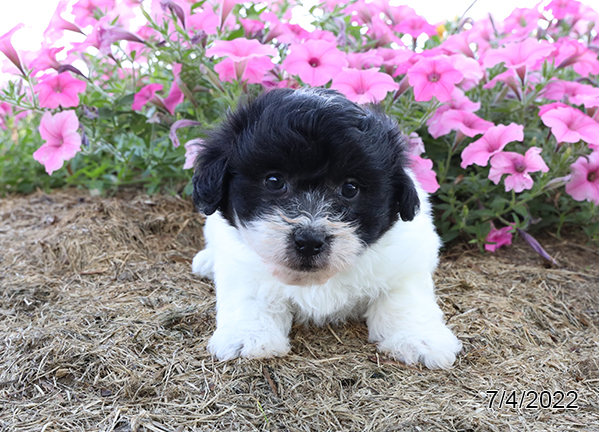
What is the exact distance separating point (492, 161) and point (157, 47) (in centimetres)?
282

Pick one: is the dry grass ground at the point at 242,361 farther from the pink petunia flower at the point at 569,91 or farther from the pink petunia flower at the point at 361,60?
the pink petunia flower at the point at 361,60

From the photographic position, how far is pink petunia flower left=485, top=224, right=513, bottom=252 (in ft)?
13.6

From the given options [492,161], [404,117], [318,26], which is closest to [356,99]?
[404,117]

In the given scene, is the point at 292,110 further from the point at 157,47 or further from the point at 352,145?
the point at 157,47

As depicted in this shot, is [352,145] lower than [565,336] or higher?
higher

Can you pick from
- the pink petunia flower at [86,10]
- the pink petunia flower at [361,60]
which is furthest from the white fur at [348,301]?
the pink petunia flower at [86,10]

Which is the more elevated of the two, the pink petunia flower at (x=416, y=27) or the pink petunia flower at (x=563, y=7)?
the pink petunia flower at (x=563, y=7)

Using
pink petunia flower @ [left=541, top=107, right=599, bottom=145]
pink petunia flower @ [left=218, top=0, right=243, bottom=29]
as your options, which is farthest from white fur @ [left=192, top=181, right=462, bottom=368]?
pink petunia flower @ [left=218, top=0, right=243, bottom=29]

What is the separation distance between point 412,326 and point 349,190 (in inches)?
35.1

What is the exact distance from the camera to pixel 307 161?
233 cm

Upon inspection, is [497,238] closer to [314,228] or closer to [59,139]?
[314,228]

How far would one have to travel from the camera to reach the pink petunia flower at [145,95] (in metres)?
4.19

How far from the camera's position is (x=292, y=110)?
2.42 m

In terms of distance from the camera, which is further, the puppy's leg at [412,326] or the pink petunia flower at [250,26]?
the pink petunia flower at [250,26]
